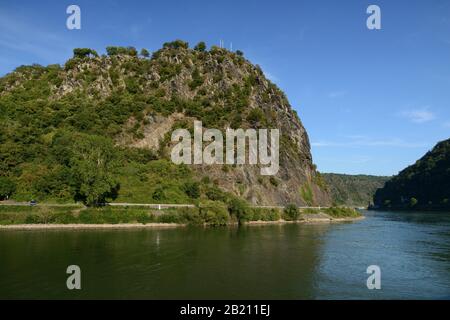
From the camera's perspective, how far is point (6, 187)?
219 feet

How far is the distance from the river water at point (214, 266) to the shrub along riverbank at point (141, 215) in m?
6.93

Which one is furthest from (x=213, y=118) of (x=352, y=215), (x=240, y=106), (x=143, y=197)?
(x=352, y=215)

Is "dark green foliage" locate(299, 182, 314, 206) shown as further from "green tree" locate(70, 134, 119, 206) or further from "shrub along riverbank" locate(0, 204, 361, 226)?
"green tree" locate(70, 134, 119, 206)

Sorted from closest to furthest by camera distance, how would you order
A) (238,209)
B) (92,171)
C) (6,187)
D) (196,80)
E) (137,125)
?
(6,187) → (92,171) → (238,209) → (137,125) → (196,80)

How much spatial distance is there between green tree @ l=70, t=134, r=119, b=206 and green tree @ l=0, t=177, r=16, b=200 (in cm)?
1084

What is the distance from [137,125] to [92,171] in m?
35.6

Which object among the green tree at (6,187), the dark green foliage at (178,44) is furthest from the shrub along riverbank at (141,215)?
the dark green foliage at (178,44)

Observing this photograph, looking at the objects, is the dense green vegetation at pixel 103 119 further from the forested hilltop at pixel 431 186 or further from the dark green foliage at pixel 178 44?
the forested hilltop at pixel 431 186

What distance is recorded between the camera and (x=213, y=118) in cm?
10850

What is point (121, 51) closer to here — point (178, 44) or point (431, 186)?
point (178, 44)

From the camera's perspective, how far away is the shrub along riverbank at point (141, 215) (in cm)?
6200

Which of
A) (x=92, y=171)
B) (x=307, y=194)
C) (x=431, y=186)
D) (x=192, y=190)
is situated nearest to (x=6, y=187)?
(x=92, y=171)

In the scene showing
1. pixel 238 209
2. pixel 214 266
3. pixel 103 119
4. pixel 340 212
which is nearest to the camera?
pixel 214 266
